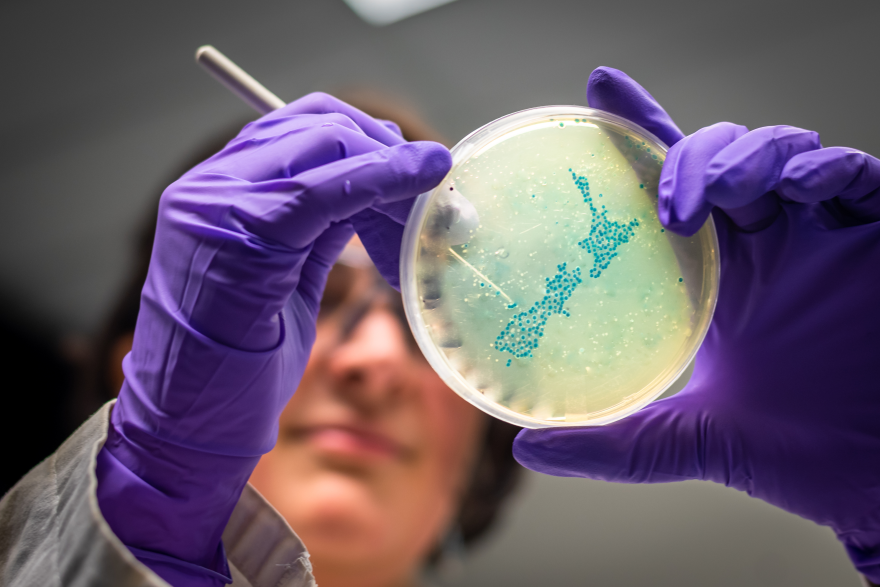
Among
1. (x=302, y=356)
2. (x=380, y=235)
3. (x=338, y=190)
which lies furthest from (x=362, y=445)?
(x=338, y=190)

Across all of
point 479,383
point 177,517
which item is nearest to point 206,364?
point 177,517

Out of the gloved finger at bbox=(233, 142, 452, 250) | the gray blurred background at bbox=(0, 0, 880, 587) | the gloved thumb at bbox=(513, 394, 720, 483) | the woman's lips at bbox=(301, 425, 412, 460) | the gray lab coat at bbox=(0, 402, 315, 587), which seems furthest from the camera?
the gray blurred background at bbox=(0, 0, 880, 587)

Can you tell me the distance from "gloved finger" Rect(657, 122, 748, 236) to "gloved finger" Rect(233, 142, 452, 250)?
1.17 ft

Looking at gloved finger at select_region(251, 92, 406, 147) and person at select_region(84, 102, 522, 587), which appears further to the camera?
person at select_region(84, 102, 522, 587)

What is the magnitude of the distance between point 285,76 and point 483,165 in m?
1.62

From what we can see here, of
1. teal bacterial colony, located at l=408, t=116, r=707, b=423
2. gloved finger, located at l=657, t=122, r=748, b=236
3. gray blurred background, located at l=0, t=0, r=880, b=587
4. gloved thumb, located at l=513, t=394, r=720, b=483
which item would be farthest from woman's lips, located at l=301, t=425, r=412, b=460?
gloved finger, located at l=657, t=122, r=748, b=236

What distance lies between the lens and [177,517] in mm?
869

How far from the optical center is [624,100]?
891 millimetres

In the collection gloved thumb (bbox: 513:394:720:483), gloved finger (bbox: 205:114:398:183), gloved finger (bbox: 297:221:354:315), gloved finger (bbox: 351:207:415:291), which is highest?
gloved finger (bbox: 205:114:398:183)

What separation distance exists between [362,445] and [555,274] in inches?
40.8

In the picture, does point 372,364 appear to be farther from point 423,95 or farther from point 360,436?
point 423,95

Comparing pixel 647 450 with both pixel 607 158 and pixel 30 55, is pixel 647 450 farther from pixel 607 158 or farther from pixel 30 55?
pixel 30 55

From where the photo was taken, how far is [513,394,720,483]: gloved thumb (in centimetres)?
96

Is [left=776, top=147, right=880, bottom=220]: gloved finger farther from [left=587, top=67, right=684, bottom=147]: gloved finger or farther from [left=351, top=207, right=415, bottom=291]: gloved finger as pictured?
[left=351, top=207, right=415, bottom=291]: gloved finger
